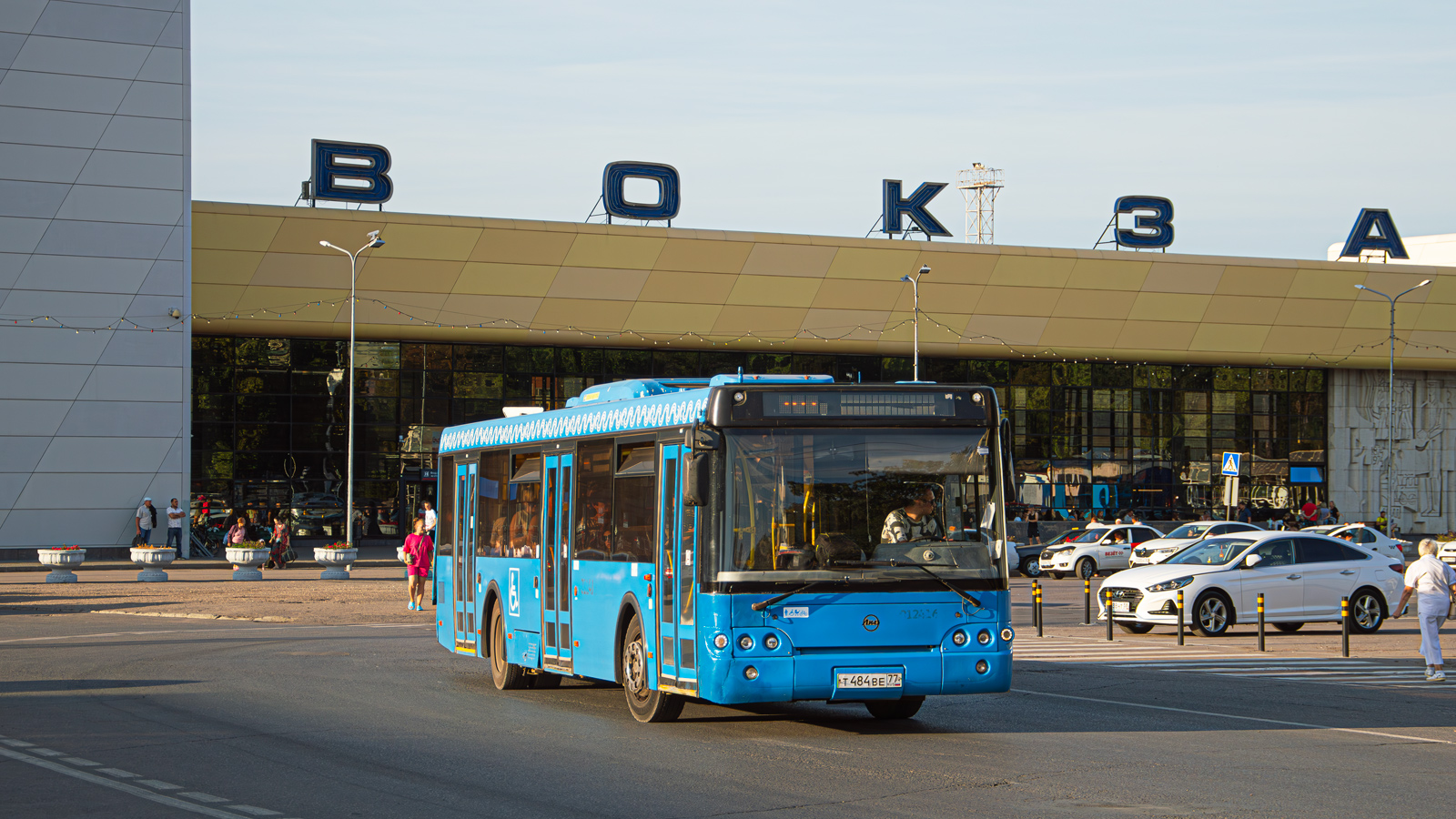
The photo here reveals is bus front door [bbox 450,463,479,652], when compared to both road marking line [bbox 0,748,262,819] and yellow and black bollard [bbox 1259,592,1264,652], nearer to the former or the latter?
road marking line [bbox 0,748,262,819]

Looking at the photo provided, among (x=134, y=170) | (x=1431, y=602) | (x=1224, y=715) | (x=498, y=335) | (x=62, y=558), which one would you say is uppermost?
(x=134, y=170)

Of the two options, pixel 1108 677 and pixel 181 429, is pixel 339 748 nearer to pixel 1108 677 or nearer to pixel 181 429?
pixel 1108 677

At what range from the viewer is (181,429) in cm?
4428

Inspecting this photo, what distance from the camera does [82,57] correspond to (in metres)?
43.3

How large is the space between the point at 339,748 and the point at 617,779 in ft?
8.30

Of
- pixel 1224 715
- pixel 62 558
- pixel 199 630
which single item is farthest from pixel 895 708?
pixel 62 558

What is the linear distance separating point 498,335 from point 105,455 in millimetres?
13034

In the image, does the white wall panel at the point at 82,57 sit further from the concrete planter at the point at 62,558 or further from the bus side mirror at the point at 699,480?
the bus side mirror at the point at 699,480

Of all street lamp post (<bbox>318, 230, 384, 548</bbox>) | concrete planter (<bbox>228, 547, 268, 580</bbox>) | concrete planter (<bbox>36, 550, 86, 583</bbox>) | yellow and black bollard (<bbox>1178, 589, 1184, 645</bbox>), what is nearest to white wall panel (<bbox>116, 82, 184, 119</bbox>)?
street lamp post (<bbox>318, 230, 384, 548</bbox>)

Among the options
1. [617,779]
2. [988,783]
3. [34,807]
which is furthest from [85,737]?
[988,783]

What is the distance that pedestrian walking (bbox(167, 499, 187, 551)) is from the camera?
42562 millimetres

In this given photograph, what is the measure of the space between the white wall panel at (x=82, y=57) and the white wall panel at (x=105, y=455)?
10.5 m

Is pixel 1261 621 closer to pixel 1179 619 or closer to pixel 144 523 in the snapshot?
pixel 1179 619

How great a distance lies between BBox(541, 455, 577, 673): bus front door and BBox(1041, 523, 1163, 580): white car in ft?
86.5
